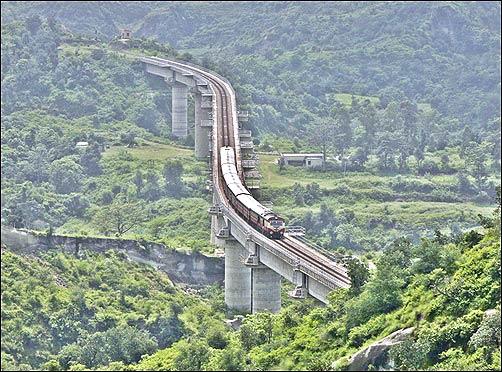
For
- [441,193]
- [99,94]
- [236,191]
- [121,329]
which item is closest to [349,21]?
[99,94]

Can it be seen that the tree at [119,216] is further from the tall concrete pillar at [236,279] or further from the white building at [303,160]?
the white building at [303,160]

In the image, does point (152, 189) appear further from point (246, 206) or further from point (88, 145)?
point (246, 206)

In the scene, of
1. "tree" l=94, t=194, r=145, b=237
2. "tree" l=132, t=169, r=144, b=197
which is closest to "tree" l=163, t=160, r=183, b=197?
"tree" l=132, t=169, r=144, b=197

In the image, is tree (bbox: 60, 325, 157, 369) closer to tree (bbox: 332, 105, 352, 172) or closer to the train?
the train

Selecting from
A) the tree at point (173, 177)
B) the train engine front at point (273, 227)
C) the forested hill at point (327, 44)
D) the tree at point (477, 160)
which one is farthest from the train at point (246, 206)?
the forested hill at point (327, 44)

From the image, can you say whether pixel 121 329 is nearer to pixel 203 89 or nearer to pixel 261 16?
pixel 203 89
